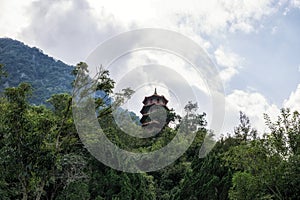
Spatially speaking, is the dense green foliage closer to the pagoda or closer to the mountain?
the pagoda

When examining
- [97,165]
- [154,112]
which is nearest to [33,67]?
[154,112]

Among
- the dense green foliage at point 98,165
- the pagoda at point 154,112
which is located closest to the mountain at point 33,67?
the pagoda at point 154,112

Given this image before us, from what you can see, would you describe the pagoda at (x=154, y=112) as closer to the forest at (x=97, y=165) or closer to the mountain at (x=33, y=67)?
the forest at (x=97, y=165)

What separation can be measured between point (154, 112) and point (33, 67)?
47990 mm

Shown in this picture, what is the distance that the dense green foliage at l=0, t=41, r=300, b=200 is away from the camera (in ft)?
32.1

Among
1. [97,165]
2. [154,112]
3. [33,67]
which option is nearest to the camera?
[97,165]

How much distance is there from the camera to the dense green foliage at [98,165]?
9.78m

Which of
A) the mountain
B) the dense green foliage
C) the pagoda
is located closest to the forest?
the dense green foliage

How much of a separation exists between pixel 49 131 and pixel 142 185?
16.8 ft

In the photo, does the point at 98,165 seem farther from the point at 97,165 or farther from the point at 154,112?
the point at 154,112

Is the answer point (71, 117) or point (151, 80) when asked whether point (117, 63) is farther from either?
point (71, 117)

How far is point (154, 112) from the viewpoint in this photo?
26016 mm

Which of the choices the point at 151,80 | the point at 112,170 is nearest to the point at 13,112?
the point at 151,80

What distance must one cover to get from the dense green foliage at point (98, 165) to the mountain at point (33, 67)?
38.7 metres
